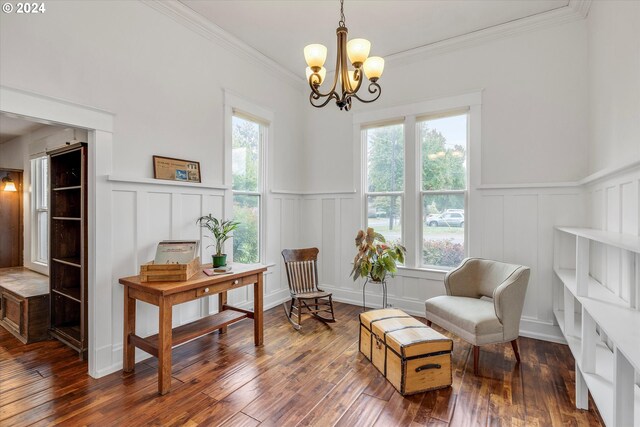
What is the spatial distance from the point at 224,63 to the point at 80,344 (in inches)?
128

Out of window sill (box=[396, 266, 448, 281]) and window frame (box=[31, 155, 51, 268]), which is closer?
window sill (box=[396, 266, 448, 281])

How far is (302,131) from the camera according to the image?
4.87 metres

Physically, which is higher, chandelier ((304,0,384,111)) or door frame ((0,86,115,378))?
chandelier ((304,0,384,111))

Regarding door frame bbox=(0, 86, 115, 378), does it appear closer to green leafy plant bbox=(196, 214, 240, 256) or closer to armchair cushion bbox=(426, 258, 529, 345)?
green leafy plant bbox=(196, 214, 240, 256)

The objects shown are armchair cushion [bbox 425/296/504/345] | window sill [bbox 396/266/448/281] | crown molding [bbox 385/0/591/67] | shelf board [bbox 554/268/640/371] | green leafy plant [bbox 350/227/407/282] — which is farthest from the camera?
window sill [bbox 396/266/448/281]

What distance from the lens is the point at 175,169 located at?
10.1 feet

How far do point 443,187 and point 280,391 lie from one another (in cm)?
292

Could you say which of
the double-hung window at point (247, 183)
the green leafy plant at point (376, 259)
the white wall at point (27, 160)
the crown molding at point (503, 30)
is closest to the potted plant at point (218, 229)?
the double-hung window at point (247, 183)

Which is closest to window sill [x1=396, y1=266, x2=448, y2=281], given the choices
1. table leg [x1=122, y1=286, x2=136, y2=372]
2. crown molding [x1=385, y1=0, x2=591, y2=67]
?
crown molding [x1=385, y1=0, x2=591, y2=67]

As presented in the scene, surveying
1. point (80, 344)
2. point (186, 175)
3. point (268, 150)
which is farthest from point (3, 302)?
point (268, 150)

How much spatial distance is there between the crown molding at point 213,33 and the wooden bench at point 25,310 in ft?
10.3

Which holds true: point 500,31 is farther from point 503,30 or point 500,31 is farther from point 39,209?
point 39,209

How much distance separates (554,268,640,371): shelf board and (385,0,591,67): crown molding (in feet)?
8.70

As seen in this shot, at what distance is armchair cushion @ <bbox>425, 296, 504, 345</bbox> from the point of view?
2594mm
